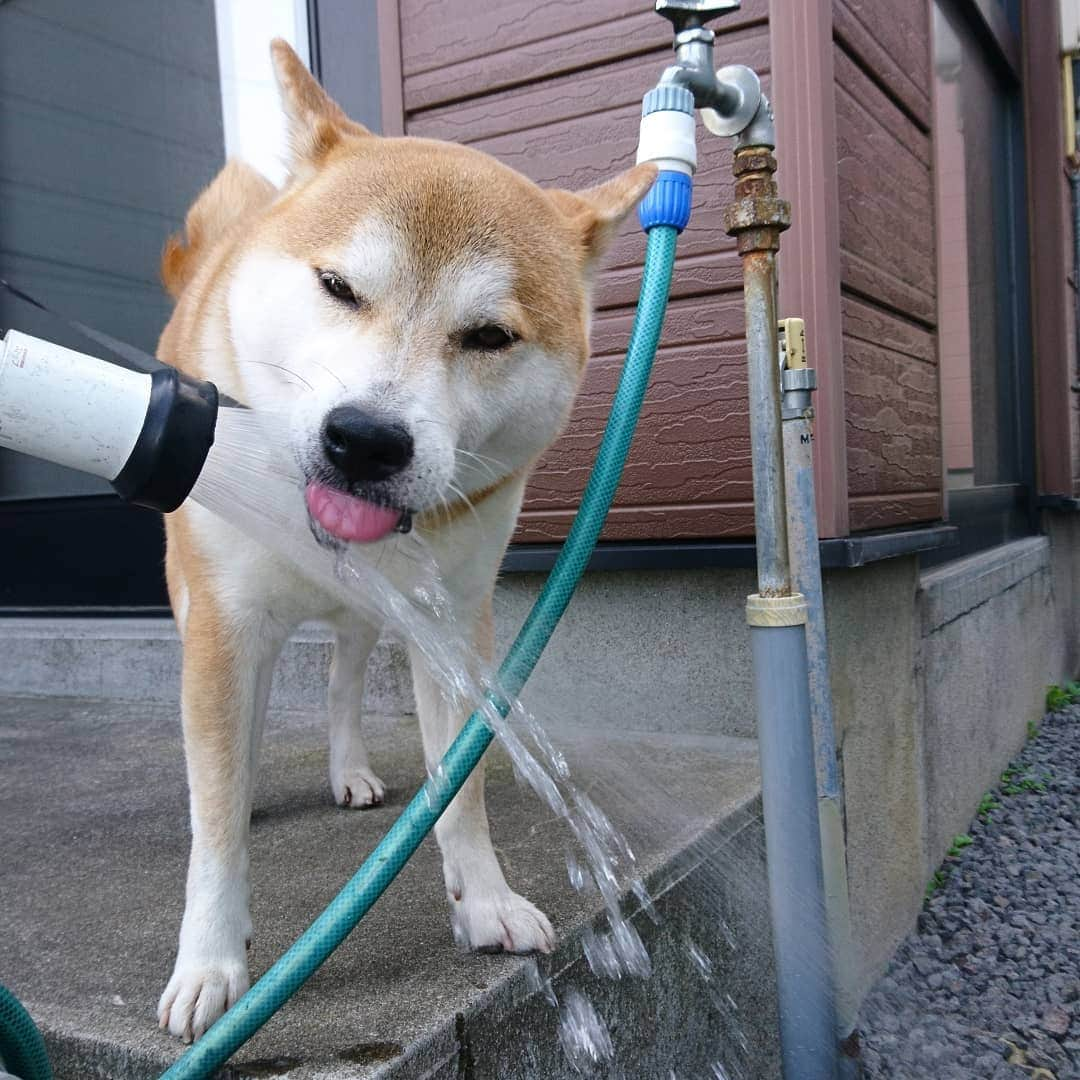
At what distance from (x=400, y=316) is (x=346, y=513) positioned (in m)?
0.29

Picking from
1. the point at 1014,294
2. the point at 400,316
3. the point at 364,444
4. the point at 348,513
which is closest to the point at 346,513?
the point at 348,513

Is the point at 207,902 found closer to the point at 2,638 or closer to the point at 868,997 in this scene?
the point at 868,997

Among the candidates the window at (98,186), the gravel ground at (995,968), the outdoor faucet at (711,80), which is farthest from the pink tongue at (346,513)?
the window at (98,186)

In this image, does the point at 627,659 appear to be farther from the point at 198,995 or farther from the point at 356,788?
the point at 198,995

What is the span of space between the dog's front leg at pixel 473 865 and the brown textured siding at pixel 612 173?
3.14 feet

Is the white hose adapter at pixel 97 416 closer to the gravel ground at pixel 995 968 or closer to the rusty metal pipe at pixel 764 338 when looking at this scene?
the rusty metal pipe at pixel 764 338

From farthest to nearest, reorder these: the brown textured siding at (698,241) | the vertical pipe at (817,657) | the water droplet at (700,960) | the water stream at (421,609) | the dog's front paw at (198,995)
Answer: the brown textured siding at (698,241) → the vertical pipe at (817,657) → the water droplet at (700,960) → the water stream at (421,609) → the dog's front paw at (198,995)

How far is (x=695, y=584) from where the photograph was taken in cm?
250

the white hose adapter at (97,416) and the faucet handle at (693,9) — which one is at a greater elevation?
the faucet handle at (693,9)

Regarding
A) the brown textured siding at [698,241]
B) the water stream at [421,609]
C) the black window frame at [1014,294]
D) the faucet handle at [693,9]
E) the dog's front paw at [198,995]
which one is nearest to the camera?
the dog's front paw at [198,995]

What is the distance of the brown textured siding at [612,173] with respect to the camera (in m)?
2.42

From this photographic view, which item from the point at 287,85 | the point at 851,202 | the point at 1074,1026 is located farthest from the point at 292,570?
the point at 1074,1026

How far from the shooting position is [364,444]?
117cm

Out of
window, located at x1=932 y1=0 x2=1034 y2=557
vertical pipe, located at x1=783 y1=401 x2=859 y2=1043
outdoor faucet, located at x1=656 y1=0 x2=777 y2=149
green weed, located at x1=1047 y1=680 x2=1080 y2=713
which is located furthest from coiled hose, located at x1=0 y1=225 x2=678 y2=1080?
green weed, located at x1=1047 y1=680 x2=1080 y2=713
